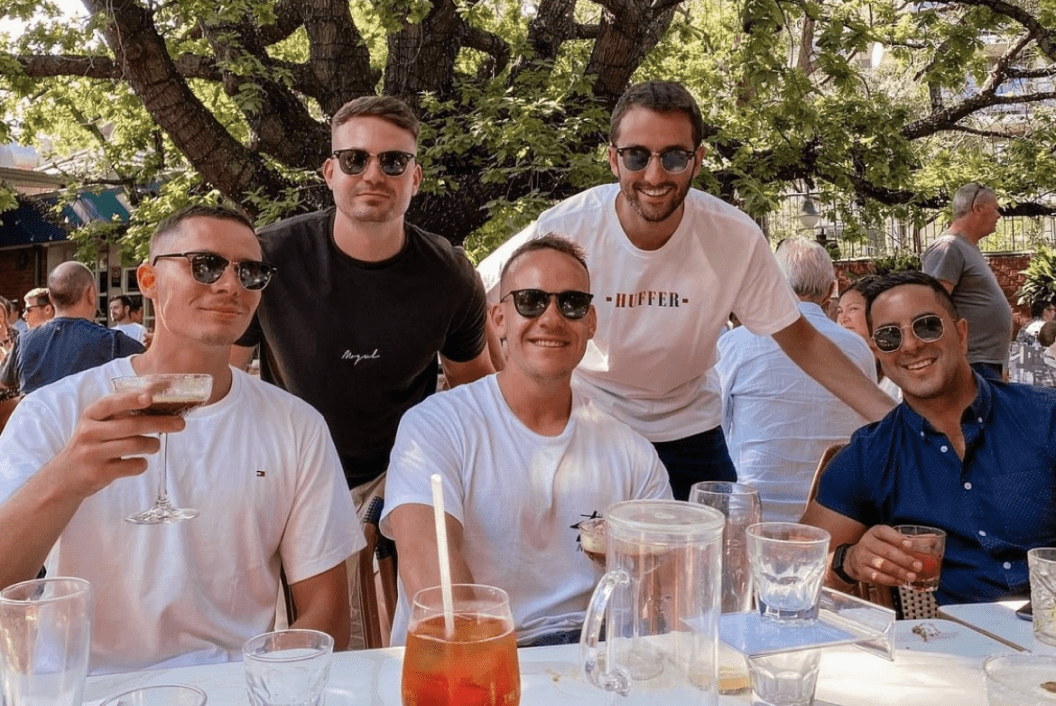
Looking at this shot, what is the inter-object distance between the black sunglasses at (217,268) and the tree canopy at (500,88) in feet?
16.1

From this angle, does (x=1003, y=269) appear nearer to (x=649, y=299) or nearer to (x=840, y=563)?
(x=649, y=299)

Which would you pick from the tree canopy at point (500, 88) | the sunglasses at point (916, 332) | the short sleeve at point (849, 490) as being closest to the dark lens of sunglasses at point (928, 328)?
the sunglasses at point (916, 332)

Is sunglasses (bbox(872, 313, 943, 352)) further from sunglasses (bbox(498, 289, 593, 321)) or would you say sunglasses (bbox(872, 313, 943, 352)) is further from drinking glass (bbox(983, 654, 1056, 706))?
drinking glass (bbox(983, 654, 1056, 706))

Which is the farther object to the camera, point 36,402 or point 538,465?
point 538,465

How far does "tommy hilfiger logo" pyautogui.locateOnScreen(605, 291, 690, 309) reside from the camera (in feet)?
10.9

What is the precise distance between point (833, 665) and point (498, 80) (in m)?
7.39

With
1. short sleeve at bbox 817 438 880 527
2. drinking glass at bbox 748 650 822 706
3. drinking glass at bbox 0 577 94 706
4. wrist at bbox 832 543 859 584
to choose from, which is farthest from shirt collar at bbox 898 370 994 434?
drinking glass at bbox 0 577 94 706

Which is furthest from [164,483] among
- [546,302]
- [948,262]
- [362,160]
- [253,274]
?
[948,262]

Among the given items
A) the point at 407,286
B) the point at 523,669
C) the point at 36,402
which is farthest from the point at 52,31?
the point at 523,669

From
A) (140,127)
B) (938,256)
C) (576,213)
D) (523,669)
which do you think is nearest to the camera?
(523,669)

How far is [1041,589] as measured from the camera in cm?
169

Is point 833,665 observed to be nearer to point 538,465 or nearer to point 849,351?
point 538,465

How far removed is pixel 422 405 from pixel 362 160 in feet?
3.73

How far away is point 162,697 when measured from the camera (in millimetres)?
1316
